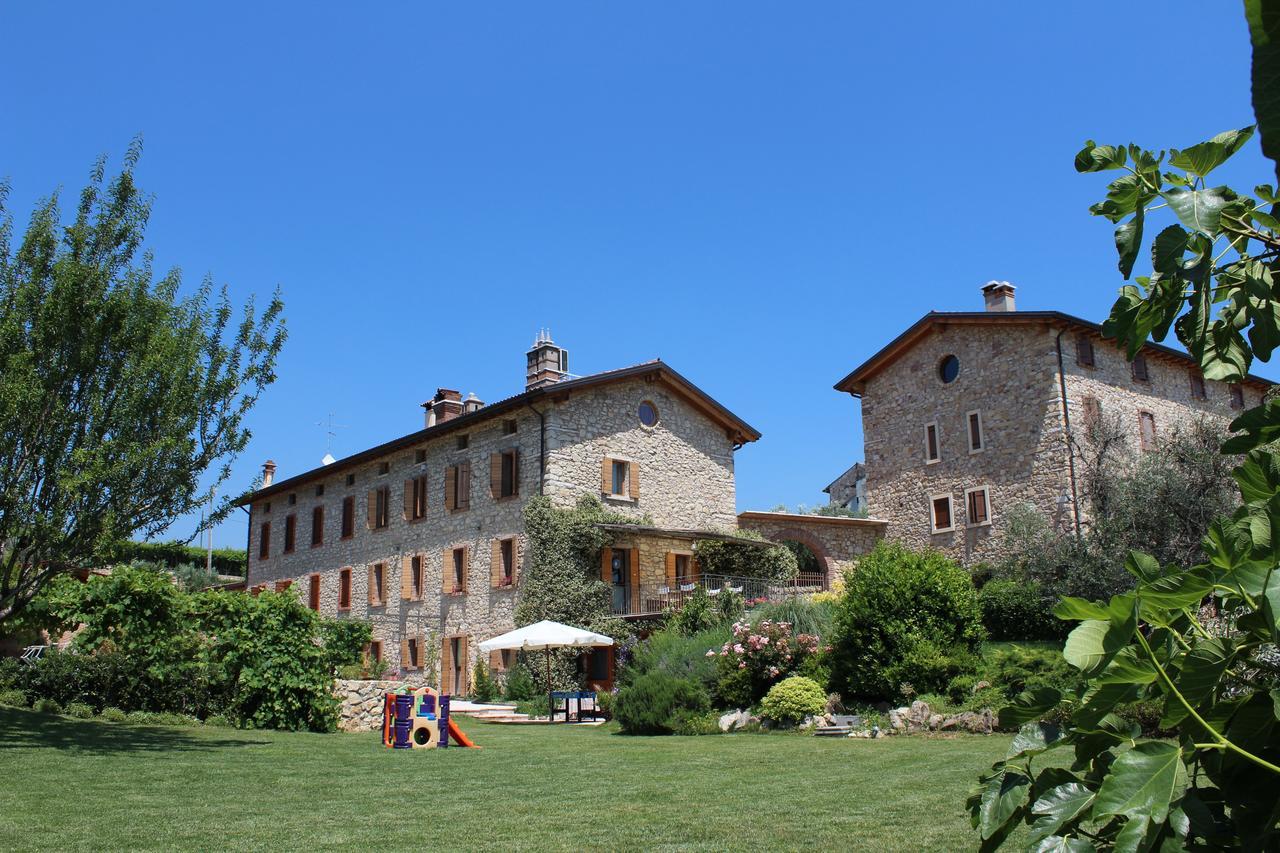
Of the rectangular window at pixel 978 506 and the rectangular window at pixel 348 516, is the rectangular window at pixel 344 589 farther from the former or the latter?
the rectangular window at pixel 978 506

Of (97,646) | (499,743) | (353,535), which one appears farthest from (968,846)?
(353,535)

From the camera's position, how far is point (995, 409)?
88.9ft

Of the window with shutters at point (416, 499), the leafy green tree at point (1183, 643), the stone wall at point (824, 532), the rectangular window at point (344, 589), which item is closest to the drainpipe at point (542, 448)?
the window with shutters at point (416, 499)

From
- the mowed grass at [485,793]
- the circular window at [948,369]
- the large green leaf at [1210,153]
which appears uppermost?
the circular window at [948,369]

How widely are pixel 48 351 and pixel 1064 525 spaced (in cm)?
2149

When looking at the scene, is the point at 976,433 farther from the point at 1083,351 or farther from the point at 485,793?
the point at 485,793

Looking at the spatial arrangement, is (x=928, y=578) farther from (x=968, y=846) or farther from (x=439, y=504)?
(x=439, y=504)

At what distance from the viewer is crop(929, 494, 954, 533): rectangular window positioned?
28.1 metres

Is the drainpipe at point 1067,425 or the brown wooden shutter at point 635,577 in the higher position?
the drainpipe at point 1067,425

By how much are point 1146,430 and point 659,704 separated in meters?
18.2

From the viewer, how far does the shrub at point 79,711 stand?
15.1 m

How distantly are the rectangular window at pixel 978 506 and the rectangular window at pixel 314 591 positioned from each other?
1945 centimetres

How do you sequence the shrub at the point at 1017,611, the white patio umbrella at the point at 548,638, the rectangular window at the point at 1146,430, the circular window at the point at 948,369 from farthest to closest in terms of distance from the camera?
1. the circular window at the point at 948,369
2. the rectangular window at the point at 1146,430
3. the shrub at the point at 1017,611
4. the white patio umbrella at the point at 548,638

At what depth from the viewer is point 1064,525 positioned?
2480 centimetres
